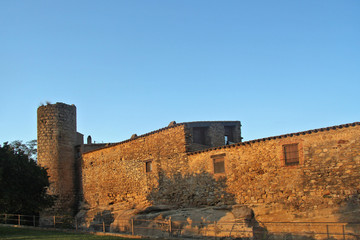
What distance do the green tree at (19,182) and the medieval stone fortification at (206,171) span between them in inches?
198

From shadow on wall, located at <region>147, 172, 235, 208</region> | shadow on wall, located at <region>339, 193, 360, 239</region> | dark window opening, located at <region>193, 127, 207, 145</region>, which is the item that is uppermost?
dark window opening, located at <region>193, 127, 207, 145</region>

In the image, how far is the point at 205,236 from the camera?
18.5 meters

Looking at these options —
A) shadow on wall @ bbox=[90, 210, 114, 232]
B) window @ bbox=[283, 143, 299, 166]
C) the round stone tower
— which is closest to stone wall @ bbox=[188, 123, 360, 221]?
window @ bbox=[283, 143, 299, 166]

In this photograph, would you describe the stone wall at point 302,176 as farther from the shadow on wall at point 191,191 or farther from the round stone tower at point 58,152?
the round stone tower at point 58,152

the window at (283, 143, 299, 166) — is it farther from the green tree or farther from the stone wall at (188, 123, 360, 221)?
the green tree

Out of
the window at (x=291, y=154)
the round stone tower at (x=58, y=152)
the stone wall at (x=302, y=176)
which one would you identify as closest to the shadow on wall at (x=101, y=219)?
the round stone tower at (x=58, y=152)

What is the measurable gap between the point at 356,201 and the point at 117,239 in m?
10.5

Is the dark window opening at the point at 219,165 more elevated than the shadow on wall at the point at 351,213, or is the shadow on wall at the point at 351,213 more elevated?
the dark window opening at the point at 219,165

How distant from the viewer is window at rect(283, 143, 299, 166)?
18922mm

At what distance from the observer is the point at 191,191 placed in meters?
23.1

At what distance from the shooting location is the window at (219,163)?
21.8 metres

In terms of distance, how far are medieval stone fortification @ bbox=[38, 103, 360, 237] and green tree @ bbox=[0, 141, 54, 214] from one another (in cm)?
502

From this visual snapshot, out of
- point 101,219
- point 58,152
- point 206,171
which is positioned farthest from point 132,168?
point 58,152

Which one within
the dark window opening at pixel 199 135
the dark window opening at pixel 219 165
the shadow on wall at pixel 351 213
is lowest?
the shadow on wall at pixel 351 213
